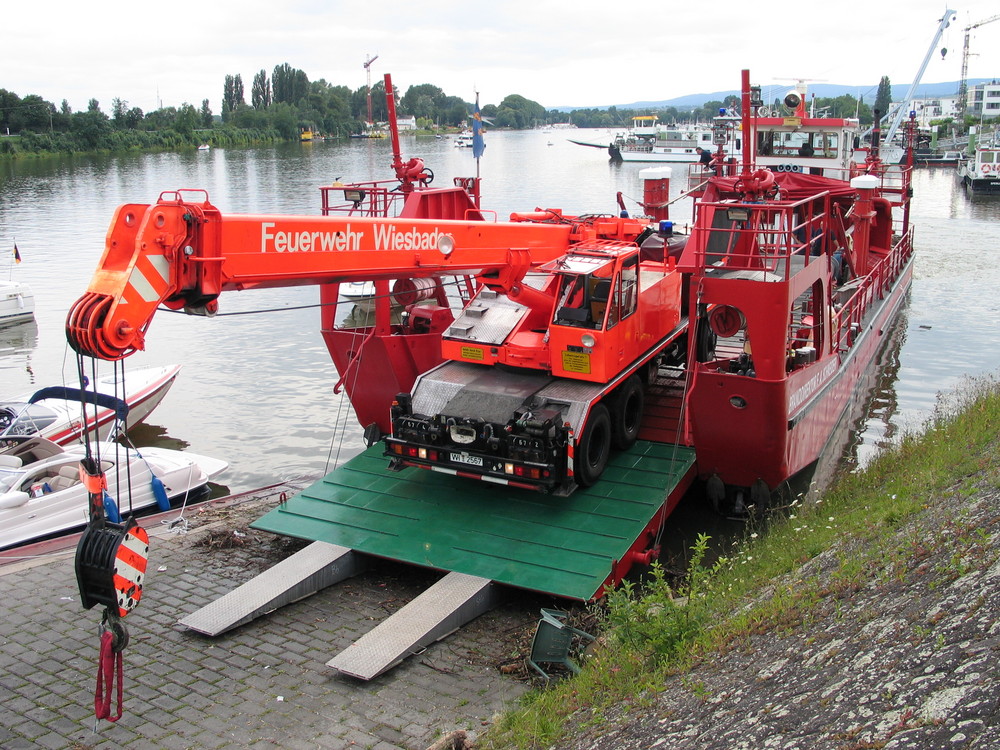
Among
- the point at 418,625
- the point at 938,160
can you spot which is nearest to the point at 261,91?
the point at 938,160

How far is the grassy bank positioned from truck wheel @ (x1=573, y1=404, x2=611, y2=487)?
6.45ft

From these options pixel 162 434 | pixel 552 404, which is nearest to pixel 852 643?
A: pixel 552 404

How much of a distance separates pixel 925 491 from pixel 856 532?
1.11 meters

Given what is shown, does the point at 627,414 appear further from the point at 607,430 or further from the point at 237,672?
the point at 237,672

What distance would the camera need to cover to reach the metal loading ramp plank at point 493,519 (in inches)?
356

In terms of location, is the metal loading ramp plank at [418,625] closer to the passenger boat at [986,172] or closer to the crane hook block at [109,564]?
the crane hook block at [109,564]

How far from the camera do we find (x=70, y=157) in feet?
254

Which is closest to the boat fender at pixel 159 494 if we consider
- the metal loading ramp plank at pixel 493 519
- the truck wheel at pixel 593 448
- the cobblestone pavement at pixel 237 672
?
the cobblestone pavement at pixel 237 672

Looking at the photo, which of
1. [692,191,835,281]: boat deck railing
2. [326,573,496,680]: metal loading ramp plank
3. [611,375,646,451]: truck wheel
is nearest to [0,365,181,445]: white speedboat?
[326,573,496,680]: metal loading ramp plank

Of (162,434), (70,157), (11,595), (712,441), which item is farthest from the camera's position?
(70,157)

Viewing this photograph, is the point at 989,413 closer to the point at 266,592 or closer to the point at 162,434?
the point at 266,592

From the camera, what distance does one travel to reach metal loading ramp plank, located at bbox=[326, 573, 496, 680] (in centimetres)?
770

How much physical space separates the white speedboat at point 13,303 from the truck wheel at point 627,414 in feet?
65.1

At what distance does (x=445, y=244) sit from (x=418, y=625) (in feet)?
13.1
